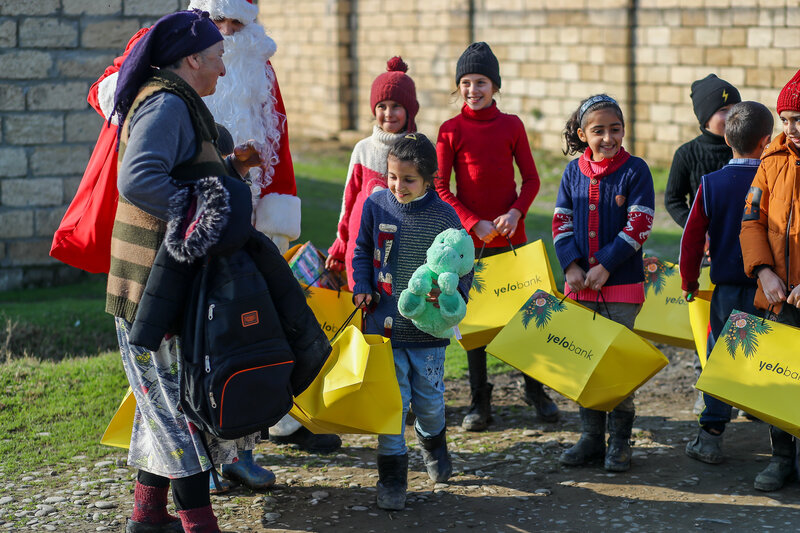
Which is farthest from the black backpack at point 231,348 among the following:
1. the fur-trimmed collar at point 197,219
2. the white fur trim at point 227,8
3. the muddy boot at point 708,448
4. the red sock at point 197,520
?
the muddy boot at point 708,448

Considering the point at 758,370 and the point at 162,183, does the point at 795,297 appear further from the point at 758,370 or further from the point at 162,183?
the point at 162,183

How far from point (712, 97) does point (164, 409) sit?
3.37 meters

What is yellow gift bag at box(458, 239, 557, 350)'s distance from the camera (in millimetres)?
4812

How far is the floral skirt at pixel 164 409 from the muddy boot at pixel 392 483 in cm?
87

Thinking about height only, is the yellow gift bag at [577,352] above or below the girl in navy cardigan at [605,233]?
below

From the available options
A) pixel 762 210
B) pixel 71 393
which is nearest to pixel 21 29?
pixel 71 393

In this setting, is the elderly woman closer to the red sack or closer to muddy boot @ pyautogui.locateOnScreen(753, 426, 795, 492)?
the red sack

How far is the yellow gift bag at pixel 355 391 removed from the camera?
3.83 meters

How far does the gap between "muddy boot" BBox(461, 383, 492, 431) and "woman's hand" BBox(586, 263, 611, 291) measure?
1049 millimetres

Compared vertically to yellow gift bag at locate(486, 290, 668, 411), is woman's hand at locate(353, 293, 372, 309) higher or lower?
higher

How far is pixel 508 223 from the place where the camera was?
4.99m

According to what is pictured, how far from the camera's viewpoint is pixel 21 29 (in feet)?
28.8

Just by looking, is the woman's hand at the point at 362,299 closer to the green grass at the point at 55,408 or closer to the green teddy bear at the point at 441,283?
the green teddy bear at the point at 441,283

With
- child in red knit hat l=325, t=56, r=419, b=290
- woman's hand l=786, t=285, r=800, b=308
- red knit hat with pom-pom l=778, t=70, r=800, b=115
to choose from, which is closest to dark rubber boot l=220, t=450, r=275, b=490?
child in red knit hat l=325, t=56, r=419, b=290
